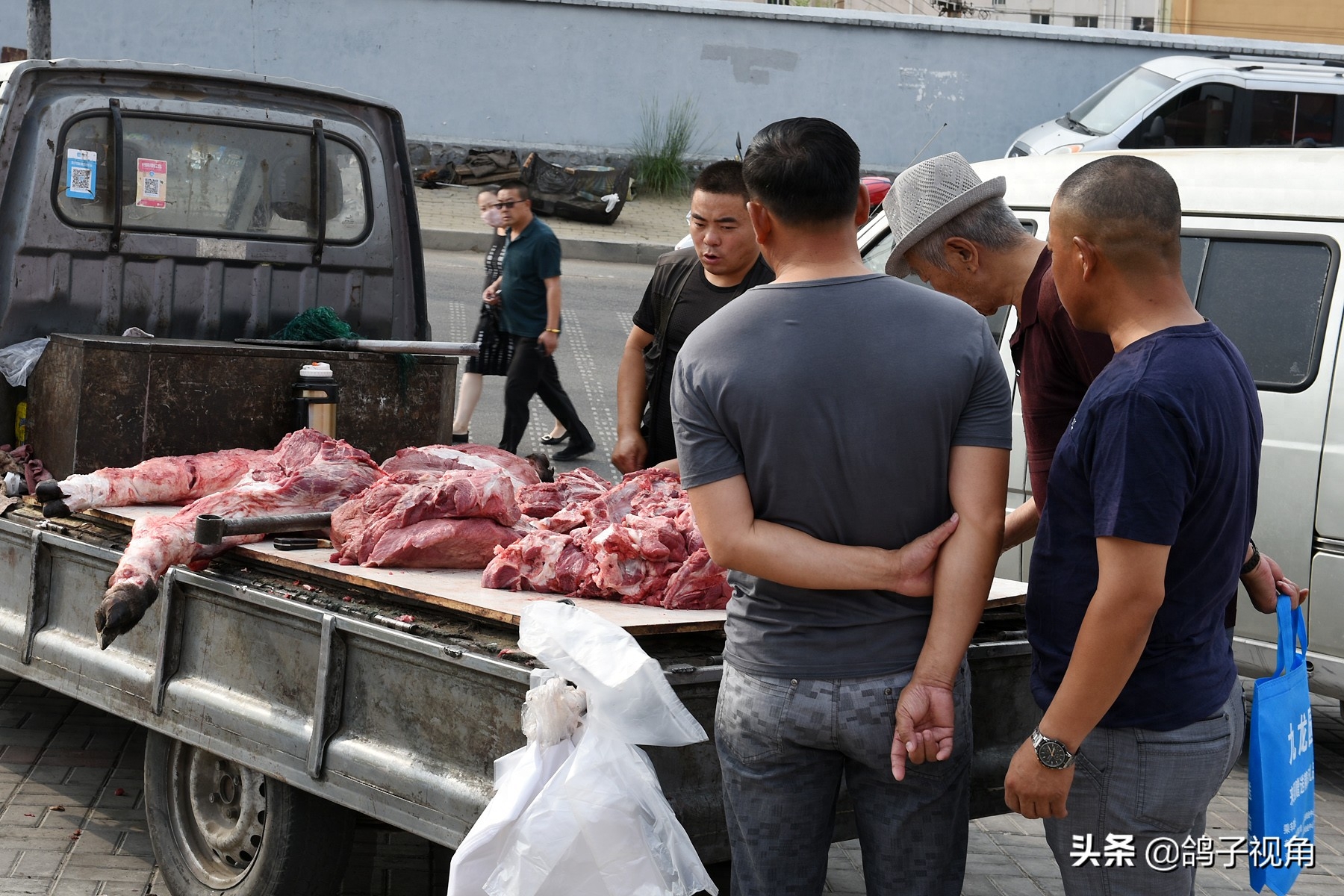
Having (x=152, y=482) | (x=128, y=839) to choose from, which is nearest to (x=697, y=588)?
(x=152, y=482)

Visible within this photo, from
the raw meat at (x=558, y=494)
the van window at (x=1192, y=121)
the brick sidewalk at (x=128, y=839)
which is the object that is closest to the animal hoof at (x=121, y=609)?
the brick sidewalk at (x=128, y=839)

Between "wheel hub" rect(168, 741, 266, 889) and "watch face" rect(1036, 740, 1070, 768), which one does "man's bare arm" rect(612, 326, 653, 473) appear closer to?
"wheel hub" rect(168, 741, 266, 889)

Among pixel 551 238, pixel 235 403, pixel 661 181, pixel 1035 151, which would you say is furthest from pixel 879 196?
pixel 235 403

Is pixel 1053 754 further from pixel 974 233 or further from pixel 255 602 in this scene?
pixel 255 602

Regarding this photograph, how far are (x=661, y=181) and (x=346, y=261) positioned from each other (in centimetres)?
1588

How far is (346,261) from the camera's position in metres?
6.12

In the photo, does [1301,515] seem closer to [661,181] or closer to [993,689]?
[993,689]

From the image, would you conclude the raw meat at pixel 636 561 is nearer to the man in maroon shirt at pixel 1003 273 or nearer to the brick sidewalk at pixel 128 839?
the man in maroon shirt at pixel 1003 273

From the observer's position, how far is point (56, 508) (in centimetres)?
444

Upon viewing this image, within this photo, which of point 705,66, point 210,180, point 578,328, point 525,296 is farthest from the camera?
point 705,66

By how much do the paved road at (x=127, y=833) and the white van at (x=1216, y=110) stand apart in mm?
10465

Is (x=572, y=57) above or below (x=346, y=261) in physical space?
above

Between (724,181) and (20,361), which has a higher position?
(724,181)

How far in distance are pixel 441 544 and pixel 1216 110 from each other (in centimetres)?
1487
